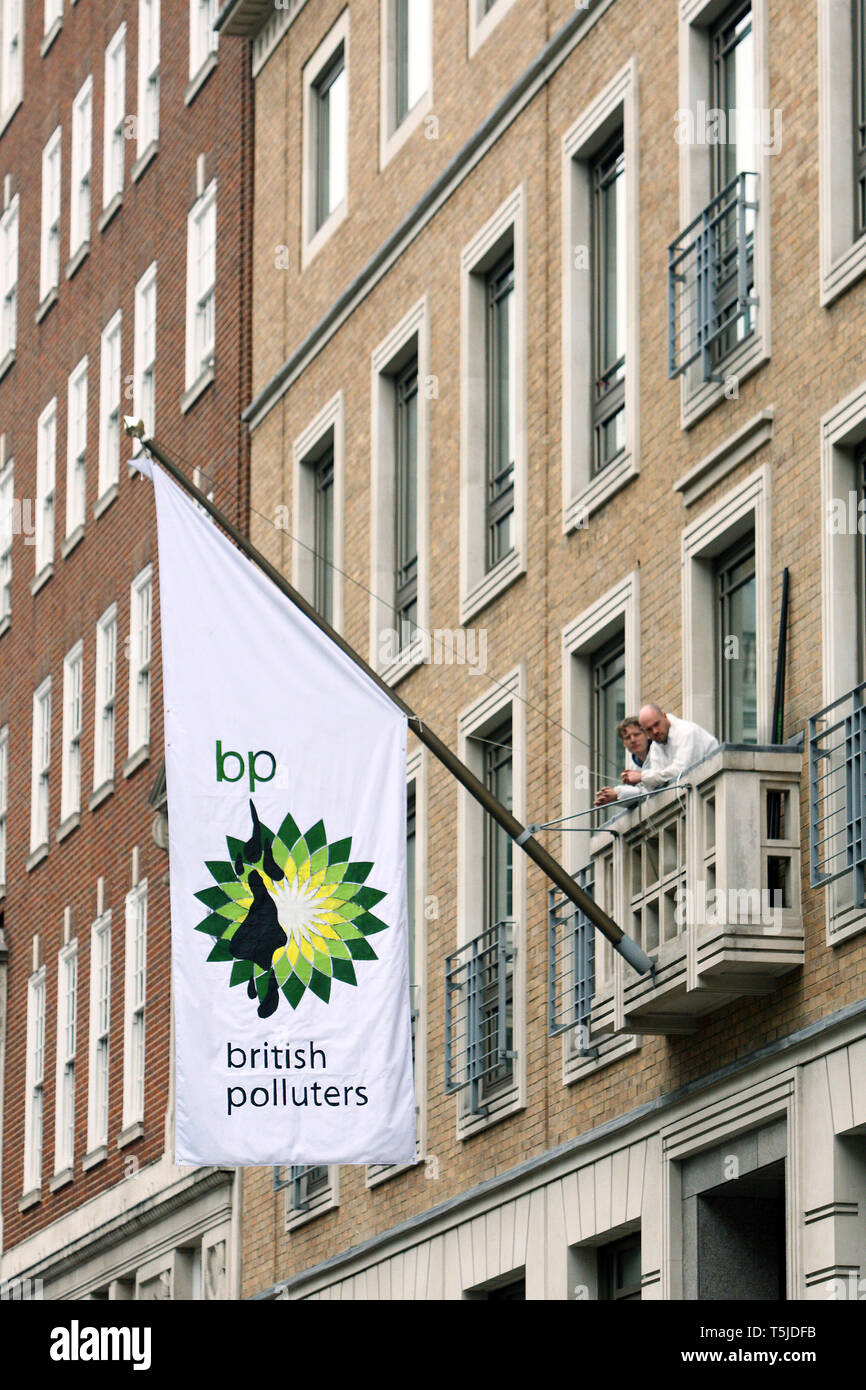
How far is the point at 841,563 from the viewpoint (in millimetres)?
21641

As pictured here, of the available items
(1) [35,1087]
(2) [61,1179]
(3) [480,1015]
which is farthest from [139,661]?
(3) [480,1015]

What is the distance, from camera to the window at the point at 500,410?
2864cm

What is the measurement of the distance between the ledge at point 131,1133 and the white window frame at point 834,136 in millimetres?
18521

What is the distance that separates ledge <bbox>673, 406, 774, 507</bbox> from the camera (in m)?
22.9

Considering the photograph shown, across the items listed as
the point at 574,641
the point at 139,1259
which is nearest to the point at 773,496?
the point at 574,641

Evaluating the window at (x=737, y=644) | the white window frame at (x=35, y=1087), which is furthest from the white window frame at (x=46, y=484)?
the window at (x=737, y=644)

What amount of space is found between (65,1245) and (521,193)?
680 inches

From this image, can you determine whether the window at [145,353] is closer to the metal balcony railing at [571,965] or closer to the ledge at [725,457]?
the metal balcony railing at [571,965]

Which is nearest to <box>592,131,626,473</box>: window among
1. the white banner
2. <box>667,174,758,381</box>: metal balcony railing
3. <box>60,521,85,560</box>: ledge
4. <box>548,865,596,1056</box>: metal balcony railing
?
<box>667,174,758,381</box>: metal balcony railing

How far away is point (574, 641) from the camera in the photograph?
26.3m

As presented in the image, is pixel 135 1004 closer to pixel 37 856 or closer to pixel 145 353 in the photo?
pixel 37 856

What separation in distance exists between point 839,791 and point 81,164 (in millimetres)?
27112

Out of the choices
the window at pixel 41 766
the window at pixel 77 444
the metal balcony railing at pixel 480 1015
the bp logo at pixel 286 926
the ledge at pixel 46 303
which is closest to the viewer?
the bp logo at pixel 286 926
